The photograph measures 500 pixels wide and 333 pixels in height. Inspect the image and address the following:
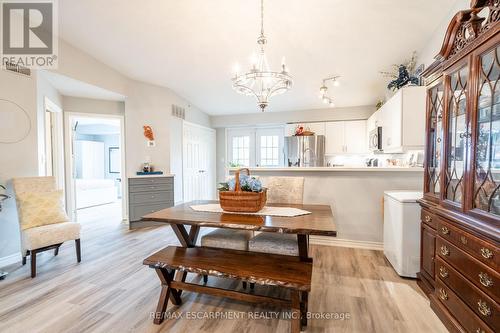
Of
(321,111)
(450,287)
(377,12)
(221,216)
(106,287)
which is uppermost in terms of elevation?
(377,12)

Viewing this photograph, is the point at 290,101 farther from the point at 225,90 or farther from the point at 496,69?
the point at 496,69

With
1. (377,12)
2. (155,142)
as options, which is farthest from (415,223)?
(155,142)

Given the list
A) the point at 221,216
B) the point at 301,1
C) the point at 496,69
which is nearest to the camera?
the point at 496,69

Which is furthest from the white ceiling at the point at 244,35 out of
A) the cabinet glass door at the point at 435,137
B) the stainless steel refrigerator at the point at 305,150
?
the stainless steel refrigerator at the point at 305,150

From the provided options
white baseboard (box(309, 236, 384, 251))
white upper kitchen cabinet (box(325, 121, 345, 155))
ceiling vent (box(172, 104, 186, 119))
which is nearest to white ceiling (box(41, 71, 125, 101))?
ceiling vent (box(172, 104, 186, 119))

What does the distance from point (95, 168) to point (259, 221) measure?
29.1ft

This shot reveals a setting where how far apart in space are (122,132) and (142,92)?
85 centimetres

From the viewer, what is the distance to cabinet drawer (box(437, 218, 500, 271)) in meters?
1.27

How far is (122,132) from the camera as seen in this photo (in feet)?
15.1

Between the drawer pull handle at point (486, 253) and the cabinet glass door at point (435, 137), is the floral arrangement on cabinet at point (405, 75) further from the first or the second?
the drawer pull handle at point (486, 253)

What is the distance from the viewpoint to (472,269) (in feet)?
4.75

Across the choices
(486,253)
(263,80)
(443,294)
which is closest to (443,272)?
(443,294)

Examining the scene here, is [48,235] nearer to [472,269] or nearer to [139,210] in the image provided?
[139,210]

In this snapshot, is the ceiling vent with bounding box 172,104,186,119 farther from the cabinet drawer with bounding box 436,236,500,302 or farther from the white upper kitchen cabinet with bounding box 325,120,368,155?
the cabinet drawer with bounding box 436,236,500,302
